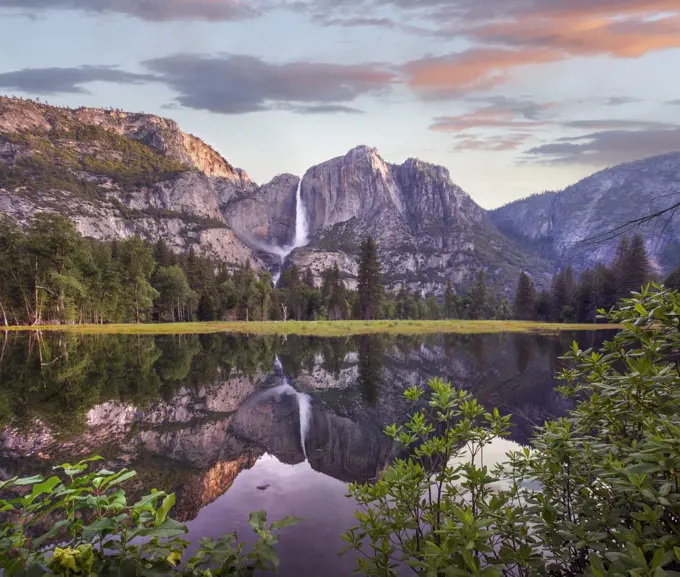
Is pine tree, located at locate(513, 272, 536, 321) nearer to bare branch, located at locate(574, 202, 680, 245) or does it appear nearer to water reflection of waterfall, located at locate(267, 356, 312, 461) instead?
water reflection of waterfall, located at locate(267, 356, 312, 461)

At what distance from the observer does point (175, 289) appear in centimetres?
9019

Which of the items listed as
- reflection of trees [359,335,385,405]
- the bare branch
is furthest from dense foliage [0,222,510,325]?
the bare branch

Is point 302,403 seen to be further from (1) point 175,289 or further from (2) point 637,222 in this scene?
(1) point 175,289

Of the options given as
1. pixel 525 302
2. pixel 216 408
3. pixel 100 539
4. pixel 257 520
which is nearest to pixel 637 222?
pixel 257 520

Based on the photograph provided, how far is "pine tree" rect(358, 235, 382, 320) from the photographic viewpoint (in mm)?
88000

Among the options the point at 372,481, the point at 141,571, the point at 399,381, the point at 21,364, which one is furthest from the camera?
the point at 21,364

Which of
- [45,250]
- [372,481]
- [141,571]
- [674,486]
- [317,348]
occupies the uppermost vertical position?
[45,250]

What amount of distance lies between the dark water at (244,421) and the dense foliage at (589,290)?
69328mm

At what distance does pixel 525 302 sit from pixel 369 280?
4622cm

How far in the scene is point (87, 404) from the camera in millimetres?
15234

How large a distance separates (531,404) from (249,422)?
405 inches

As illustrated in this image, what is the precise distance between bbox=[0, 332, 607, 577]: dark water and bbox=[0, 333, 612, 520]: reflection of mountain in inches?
2.2

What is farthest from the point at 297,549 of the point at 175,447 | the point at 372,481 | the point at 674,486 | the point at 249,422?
the point at 249,422

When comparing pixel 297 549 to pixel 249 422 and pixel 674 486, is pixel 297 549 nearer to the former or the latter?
pixel 674 486
